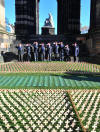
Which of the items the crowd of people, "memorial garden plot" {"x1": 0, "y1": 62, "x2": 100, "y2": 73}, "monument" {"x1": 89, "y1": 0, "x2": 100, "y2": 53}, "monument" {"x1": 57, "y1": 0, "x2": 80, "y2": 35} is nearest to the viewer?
"memorial garden plot" {"x1": 0, "y1": 62, "x2": 100, "y2": 73}

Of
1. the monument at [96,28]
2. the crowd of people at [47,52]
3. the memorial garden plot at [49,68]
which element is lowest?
the memorial garden plot at [49,68]

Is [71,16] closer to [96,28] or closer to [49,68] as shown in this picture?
[96,28]

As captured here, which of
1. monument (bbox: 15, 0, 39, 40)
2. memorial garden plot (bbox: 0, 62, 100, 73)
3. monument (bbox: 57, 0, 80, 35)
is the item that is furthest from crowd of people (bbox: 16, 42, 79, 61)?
monument (bbox: 57, 0, 80, 35)

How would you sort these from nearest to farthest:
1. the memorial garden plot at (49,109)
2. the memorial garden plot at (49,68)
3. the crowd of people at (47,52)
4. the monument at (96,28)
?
the memorial garden plot at (49,109) < the memorial garden plot at (49,68) < the crowd of people at (47,52) < the monument at (96,28)

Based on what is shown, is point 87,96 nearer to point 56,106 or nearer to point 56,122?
point 56,106

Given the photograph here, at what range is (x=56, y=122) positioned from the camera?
12.0ft

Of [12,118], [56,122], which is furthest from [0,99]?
[56,122]

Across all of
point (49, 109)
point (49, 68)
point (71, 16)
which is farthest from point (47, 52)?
point (71, 16)

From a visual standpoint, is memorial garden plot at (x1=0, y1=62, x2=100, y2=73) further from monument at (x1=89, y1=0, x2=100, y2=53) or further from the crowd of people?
monument at (x1=89, y1=0, x2=100, y2=53)

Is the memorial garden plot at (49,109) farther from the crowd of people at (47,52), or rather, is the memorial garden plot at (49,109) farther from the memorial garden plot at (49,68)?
the crowd of people at (47,52)

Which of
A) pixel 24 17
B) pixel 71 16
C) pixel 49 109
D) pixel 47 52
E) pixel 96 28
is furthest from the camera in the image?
pixel 24 17

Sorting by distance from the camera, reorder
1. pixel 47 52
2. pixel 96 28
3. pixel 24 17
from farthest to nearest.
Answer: pixel 24 17
pixel 96 28
pixel 47 52

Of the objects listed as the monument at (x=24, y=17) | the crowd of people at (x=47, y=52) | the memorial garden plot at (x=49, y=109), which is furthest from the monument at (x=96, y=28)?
the monument at (x=24, y=17)

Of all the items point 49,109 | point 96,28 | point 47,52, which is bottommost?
point 49,109
